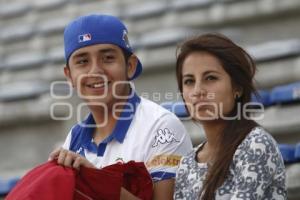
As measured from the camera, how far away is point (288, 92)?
390cm

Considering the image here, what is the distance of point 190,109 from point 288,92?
6.09 ft

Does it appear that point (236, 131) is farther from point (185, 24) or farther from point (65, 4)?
point (65, 4)

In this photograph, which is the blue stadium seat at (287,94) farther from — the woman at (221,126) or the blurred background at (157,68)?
the woman at (221,126)

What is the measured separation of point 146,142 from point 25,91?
11.1 feet

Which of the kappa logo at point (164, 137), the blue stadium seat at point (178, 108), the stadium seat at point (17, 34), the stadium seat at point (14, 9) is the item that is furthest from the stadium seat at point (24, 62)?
the kappa logo at point (164, 137)

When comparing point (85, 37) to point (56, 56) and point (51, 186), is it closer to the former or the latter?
point (51, 186)

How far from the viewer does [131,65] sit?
2.40 meters

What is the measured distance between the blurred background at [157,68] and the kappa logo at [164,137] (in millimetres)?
→ 1249

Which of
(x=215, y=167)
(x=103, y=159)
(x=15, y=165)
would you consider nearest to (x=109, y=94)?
(x=103, y=159)

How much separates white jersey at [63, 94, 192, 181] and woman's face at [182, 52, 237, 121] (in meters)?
0.18

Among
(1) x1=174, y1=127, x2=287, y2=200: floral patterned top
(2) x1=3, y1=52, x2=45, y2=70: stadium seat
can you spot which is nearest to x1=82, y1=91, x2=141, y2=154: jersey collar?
(1) x1=174, y1=127, x2=287, y2=200: floral patterned top

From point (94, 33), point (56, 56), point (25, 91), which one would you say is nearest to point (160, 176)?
point (94, 33)

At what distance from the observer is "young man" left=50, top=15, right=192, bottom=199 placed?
227cm

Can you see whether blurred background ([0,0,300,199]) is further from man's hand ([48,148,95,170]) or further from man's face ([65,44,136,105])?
man's hand ([48,148,95,170])
